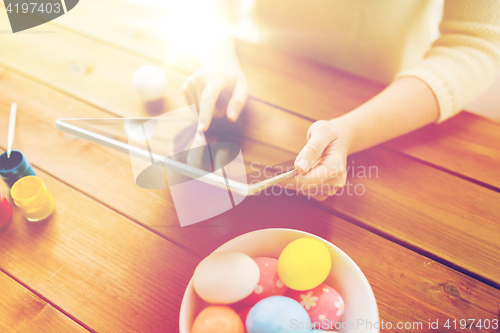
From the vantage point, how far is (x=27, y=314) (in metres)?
0.42

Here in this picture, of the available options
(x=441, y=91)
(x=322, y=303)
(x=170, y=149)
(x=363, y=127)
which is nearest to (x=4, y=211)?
(x=170, y=149)

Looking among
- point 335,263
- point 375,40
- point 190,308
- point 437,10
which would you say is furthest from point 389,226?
point 437,10

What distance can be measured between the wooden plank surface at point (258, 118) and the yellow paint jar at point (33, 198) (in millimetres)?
86

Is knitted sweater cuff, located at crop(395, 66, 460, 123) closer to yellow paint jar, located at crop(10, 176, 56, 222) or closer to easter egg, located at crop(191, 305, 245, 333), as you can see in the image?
easter egg, located at crop(191, 305, 245, 333)

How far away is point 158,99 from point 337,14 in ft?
1.55

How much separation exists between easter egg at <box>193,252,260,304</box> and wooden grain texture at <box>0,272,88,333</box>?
200mm

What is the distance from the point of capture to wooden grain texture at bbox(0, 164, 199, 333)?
417mm

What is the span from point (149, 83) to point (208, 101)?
148 millimetres

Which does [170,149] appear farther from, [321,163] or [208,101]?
[321,163]

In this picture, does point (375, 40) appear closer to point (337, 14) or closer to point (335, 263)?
point (337, 14)

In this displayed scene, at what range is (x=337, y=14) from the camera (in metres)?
0.69

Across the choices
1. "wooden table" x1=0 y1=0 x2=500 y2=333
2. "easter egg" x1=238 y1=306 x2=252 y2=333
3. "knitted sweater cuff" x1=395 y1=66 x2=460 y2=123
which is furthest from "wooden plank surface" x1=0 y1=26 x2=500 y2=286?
"easter egg" x1=238 y1=306 x2=252 y2=333

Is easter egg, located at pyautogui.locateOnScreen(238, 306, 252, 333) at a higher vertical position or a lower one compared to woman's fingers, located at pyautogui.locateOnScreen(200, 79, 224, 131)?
lower

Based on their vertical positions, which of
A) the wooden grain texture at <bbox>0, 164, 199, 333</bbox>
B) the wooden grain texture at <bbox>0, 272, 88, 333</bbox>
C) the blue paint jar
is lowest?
the wooden grain texture at <bbox>0, 272, 88, 333</bbox>
